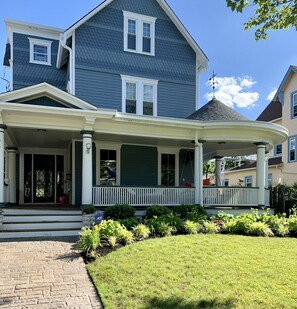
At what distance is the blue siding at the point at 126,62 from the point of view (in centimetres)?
1315

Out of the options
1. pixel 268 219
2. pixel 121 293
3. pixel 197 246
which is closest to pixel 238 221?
pixel 268 219

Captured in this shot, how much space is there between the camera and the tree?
535cm

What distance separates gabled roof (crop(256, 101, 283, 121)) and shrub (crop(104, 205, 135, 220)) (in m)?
17.5

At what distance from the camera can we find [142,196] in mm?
11266

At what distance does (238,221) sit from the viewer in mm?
9070

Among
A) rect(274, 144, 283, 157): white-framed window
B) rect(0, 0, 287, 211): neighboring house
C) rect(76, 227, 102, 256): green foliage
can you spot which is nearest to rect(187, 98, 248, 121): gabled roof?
rect(0, 0, 287, 211): neighboring house

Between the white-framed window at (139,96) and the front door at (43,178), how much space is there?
3.97m

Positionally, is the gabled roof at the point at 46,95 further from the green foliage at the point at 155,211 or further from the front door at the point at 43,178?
the front door at the point at 43,178

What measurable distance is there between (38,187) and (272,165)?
1619 cm

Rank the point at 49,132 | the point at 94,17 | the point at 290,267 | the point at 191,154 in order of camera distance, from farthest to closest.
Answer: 1. the point at 191,154
2. the point at 94,17
3. the point at 49,132
4. the point at 290,267

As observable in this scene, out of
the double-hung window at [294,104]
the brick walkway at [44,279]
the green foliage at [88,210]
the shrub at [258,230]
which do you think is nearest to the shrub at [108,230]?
the brick walkway at [44,279]

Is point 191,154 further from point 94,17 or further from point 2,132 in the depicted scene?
point 2,132

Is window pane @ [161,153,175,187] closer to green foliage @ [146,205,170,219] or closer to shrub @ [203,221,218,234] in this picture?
green foliage @ [146,205,170,219]

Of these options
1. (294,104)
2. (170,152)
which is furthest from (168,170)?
(294,104)
